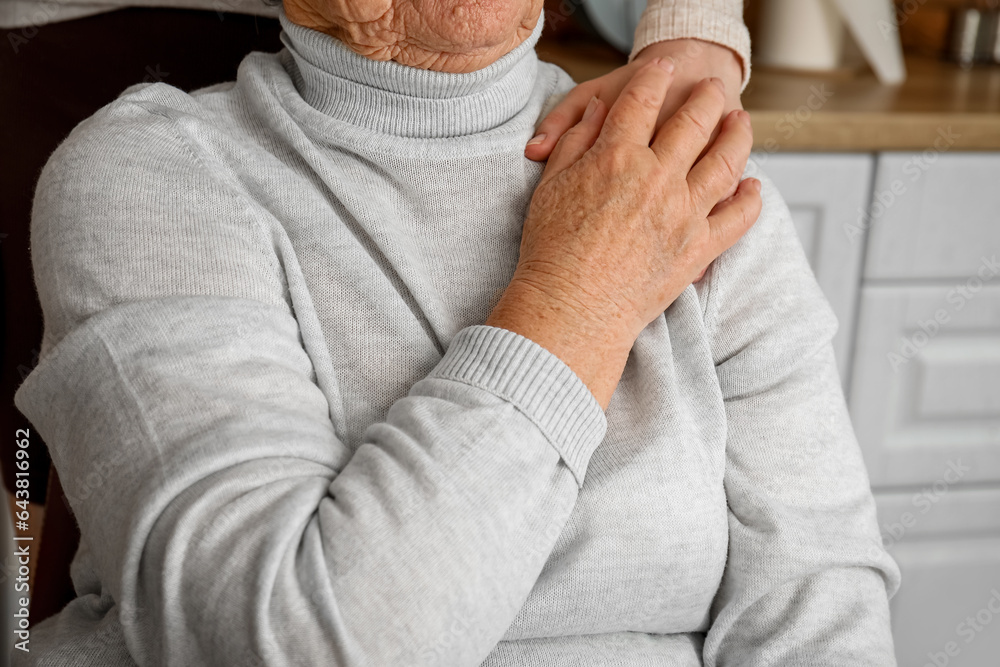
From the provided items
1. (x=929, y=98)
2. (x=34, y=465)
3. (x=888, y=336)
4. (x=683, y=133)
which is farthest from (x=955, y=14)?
(x=34, y=465)

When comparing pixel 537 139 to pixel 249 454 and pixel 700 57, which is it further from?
pixel 249 454

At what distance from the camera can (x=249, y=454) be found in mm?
613

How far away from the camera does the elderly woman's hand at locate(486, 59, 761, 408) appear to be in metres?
0.71

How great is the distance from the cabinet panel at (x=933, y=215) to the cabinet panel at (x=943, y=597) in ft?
1.67

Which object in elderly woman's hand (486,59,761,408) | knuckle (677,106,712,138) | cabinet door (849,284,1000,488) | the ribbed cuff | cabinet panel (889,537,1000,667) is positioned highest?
knuckle (677,106,712,138)

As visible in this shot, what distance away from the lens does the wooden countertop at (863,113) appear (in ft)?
4.50

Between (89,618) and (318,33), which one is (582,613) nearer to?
(89,618)

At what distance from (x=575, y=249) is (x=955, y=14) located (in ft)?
5.45

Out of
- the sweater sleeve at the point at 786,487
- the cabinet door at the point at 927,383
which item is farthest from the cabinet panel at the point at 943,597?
the sweater sleeve at the point at 786,487

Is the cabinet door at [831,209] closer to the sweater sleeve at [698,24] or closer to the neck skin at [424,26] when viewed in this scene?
the sweater sleeve at [698,24]

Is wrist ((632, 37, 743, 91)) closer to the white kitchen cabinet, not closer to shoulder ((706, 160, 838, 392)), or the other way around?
shoulder ((706, 160, 838, 392))

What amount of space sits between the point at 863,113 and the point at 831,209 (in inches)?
6.0

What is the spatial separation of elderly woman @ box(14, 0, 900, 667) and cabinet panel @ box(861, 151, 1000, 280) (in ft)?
2.29

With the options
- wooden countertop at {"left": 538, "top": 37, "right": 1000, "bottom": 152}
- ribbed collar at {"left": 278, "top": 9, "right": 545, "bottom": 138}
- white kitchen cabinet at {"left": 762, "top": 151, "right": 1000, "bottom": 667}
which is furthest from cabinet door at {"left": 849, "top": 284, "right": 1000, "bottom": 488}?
ribbed collar at {"left": 278, "top": 9, "right": 545, "bottom": 138}
